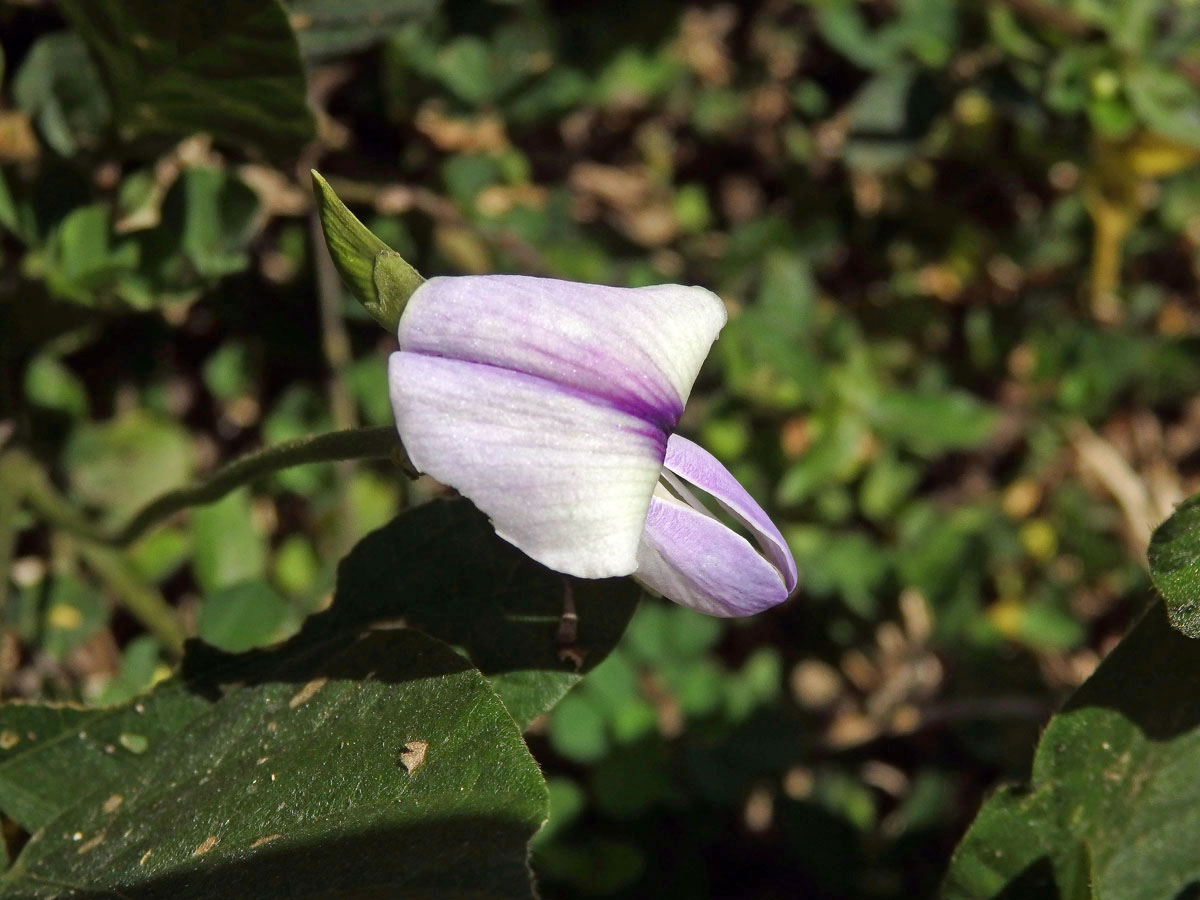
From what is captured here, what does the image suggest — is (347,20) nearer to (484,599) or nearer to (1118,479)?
(484,599)

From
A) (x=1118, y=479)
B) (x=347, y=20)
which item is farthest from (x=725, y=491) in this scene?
(x=1118, y=479)

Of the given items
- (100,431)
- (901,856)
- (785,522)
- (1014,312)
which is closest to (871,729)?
(901,856)

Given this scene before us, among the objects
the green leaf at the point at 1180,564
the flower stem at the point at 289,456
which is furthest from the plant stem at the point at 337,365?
the green leaf at the point at 1180,564

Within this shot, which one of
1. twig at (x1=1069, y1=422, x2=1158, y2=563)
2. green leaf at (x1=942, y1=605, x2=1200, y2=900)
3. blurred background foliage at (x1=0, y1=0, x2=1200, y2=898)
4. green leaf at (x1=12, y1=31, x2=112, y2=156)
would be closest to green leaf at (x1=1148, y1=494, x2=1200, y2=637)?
green leaf at (x1=942, y1=605, x2=1200, y2=900)

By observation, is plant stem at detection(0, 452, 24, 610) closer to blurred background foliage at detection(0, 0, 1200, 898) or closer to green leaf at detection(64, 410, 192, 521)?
blurred background foliage at detection(0, 0, 1200, 898)

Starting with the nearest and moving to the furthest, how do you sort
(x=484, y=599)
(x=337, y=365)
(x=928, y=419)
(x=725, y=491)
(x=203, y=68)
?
(x=725, y=491) < (x=484, y=599) < (x=203, y=68) < (x=337, y=365) < (x=928, y=419)

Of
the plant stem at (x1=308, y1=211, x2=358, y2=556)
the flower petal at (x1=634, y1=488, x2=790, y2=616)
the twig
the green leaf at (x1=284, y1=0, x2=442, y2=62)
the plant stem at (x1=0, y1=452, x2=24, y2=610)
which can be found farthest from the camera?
the twig

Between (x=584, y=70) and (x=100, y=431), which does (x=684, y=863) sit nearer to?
Answer: (x=100, y=431)
